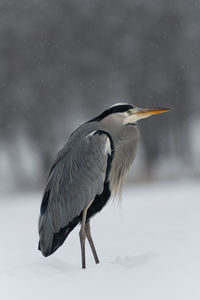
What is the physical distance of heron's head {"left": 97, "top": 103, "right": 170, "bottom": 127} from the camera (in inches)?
236

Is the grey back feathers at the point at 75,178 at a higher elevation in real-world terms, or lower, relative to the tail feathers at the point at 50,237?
higher

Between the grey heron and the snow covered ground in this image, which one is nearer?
the snow covered ground

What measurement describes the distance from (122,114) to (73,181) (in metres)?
0.87

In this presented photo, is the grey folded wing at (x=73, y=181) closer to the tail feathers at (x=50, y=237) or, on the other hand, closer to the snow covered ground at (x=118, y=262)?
the tail feathers at (x=50, y=237)

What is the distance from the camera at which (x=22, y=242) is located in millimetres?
9047

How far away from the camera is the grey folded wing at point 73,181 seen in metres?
5.87

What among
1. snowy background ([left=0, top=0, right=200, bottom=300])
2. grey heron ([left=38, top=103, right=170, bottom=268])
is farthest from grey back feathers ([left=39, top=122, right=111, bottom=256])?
snowy background ([left=0, top=0, right=200, bottom=300])

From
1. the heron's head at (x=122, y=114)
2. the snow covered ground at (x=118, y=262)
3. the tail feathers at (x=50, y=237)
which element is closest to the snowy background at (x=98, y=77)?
the snow covered ground at (x=118, y=262)

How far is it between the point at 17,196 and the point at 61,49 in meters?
5.45

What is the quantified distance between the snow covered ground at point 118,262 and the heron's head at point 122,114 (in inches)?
54.8

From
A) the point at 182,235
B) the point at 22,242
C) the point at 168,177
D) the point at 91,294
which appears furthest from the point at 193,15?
the point at 91,294

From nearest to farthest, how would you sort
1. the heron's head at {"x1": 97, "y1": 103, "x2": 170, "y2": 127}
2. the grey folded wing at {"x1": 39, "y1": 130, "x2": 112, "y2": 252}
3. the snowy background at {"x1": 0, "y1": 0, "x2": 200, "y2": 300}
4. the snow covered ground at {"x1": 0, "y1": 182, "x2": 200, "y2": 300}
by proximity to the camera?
the snow covered ground at {"x1": 0, "y1": 182, "x2": 200, "y2": 300} → the grey folded wing at {"x1": 39, "y1": 130, "x2": 112, "y2": 252} → the heron's head at {"x1": 97, "y1": 103, "x2": 170, "y2": 127} → the snowy background at {"x1": 0, "y1": 0, "x2": 200, "y2": 300}

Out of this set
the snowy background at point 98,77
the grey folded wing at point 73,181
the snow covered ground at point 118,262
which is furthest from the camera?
the snowy background at point 98,77

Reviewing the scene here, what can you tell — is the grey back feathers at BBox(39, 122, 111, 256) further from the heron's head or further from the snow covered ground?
the snow covered ground
